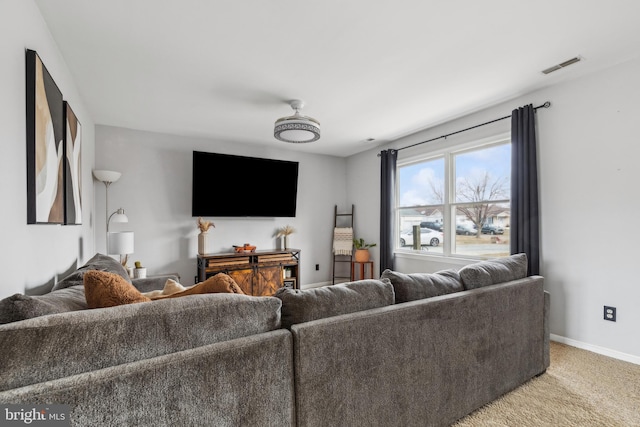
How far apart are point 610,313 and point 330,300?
265 centimetres

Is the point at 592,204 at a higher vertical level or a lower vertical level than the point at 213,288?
higher

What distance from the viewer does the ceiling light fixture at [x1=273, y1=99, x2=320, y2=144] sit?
2885 mm

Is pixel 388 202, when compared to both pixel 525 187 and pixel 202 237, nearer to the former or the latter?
pixel 525 187

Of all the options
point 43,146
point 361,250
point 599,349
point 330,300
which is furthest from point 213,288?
point 361,250

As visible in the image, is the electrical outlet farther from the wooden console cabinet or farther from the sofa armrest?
the sofa armrest

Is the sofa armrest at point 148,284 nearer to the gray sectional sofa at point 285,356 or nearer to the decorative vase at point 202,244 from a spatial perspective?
the decorative vase at point 202,244

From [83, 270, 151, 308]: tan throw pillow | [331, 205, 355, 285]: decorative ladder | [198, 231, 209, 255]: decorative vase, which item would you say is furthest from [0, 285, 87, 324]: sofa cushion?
[331, 205, 355, 285]: decorative ladder

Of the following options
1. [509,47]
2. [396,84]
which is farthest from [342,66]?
[509,47]

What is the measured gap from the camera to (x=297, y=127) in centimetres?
288

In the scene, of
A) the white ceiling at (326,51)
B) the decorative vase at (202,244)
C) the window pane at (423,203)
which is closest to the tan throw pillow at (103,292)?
the white ceiling at (326,51)

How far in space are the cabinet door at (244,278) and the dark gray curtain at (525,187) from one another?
325cm

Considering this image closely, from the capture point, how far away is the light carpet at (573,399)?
65.1 inches

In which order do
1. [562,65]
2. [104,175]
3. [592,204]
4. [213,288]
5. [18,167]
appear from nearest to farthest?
1. [213,288]
2. [18,167]
3. [562,65]
4. [592,204]
5. [104,175]

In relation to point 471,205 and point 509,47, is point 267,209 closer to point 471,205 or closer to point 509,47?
point 471,205
